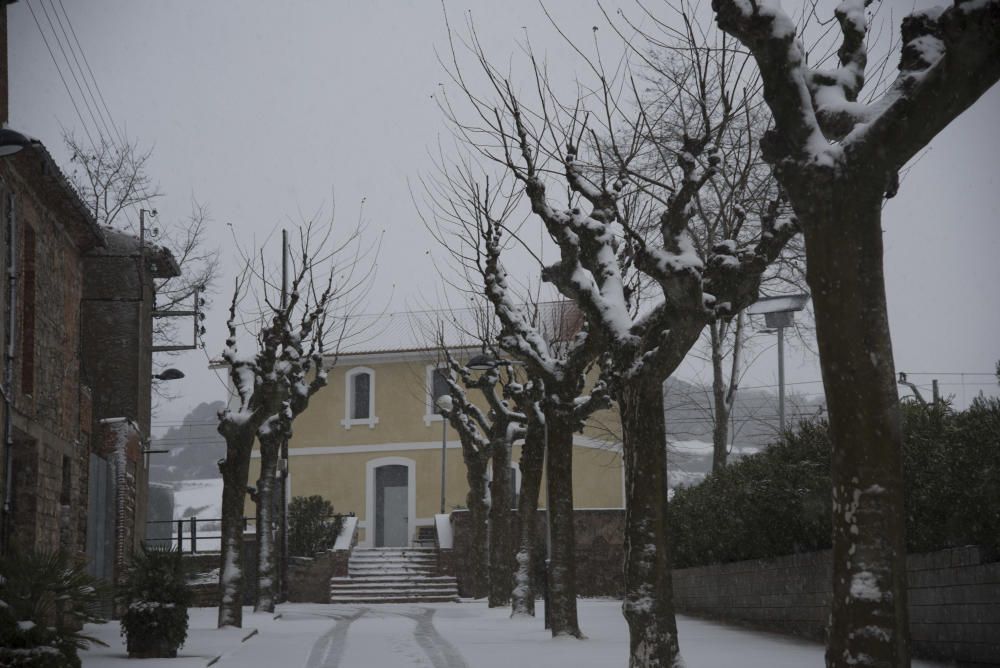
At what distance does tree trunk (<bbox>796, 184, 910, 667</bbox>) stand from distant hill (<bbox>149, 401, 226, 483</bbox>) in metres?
88.8

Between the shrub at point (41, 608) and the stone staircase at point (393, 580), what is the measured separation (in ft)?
67.6

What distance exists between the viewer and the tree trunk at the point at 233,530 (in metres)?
19.0

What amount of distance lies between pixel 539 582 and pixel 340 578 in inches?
247

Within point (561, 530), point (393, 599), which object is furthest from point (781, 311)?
point (393, 599)

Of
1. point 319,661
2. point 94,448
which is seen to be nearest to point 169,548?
point 319,661

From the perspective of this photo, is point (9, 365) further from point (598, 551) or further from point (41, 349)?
point (598, 551)

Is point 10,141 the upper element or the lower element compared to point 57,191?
lower

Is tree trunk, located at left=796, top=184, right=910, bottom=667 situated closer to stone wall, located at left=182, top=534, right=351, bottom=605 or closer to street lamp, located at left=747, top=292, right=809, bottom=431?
street lamp, located at left=747, top=292, right=809, bottom=431

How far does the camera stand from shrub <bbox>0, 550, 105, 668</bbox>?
8688mm

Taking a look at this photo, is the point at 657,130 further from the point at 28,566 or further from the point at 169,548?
the point at 28,566

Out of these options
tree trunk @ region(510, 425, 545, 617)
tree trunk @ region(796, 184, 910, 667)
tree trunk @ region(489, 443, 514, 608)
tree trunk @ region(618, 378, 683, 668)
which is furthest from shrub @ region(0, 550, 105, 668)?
tree trunk @ region(489, 443, 514, 608)

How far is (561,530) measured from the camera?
54.1 feet

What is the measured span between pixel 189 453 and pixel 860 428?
9775 centimetres

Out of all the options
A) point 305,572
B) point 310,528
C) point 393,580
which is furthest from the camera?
point 310,528
